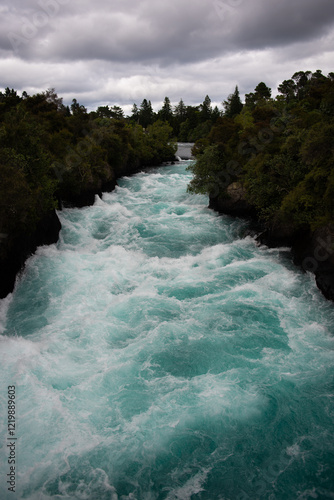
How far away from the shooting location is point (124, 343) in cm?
1224

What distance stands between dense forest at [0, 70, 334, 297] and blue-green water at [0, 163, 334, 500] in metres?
2.53

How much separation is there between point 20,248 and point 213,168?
55.9 feet

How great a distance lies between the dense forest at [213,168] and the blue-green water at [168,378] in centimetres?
253

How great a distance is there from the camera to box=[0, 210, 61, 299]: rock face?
48.6 ft

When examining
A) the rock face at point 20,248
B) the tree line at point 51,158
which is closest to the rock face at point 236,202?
the tree line at point 51,158

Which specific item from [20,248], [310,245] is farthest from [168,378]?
[310,245]

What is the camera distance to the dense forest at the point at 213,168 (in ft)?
51.3

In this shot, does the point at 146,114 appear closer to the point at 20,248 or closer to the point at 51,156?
the point at 51,156

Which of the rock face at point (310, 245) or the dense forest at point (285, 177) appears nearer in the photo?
the rock face at point (310, 245)

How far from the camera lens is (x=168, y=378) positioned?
10.7 metres

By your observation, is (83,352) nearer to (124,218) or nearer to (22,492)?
(22,492)

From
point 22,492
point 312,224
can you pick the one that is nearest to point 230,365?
point 22,492

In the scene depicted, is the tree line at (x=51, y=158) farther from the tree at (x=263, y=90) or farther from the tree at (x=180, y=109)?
the tree at (x=180, y=109)

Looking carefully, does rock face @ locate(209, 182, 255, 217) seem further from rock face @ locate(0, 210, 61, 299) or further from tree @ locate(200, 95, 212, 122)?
tree @ locate(200, 95, 212, 122)
